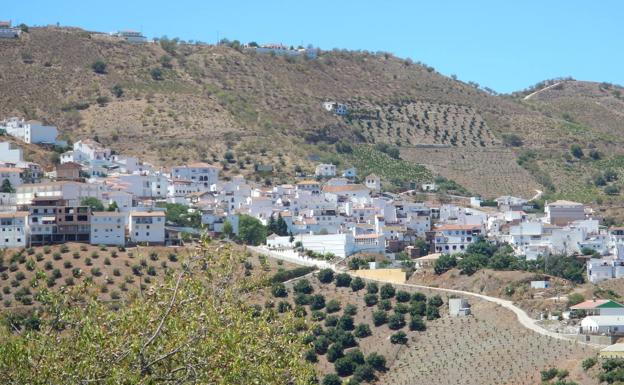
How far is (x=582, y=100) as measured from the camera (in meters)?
149

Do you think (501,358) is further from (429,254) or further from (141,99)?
(141,99)

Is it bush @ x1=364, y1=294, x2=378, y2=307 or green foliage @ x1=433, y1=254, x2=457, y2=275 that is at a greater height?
green foliage @ x1=433, y1=254, x2=457, y2=275

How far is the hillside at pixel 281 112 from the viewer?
10625 cm

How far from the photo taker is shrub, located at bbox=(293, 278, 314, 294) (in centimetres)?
7044

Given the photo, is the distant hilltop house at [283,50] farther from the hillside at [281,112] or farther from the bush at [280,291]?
the bush at [280,291]

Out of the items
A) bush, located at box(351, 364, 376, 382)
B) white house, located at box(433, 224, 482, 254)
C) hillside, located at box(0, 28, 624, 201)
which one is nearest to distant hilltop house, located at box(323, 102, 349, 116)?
hillside, located at box(0, 28, 624, 201)

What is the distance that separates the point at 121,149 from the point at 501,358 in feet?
157

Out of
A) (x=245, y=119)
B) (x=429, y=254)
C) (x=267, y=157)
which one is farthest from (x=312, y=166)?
(x=429, y=254)

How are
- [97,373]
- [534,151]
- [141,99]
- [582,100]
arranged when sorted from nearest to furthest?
[97,373] < [141,99] < [534,151] < [582,100]

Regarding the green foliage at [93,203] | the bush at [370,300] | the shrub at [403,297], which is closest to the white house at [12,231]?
the green foliage at [93,203]

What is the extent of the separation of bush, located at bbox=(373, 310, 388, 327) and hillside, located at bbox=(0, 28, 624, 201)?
31.1 m

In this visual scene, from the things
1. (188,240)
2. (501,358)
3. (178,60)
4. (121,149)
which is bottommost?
(501,358)

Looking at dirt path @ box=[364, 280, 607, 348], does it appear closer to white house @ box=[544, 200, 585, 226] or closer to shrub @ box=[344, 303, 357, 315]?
shrub @ box=[344, 303, 357, 315]

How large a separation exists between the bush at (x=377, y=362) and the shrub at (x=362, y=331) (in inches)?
114
